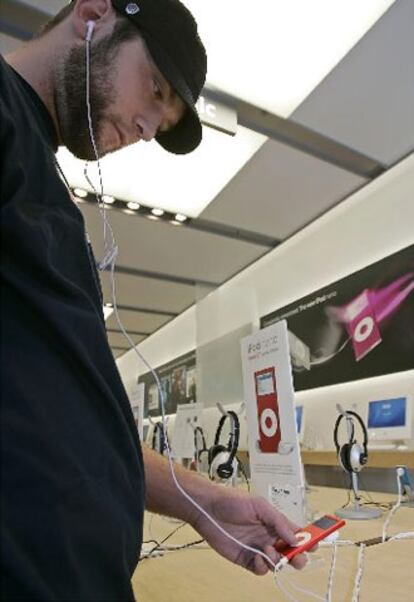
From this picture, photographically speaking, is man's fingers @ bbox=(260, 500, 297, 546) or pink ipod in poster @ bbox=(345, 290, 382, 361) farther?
pink ipod in poster @ bbox=(345, 290, 382, 361)

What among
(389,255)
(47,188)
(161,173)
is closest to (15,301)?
(47,188)

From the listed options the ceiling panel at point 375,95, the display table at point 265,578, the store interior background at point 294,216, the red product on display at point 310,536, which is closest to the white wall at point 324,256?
the store interior background at point 294,216

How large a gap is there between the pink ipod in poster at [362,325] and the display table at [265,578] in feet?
6.13

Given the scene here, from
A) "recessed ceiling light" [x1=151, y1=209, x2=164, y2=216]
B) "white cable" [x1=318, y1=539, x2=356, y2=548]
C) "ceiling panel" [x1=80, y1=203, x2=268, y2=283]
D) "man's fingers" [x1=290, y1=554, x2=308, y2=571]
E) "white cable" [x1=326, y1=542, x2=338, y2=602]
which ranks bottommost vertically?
"white cable" [x1=318, y1=539, x2=356, y2=548]

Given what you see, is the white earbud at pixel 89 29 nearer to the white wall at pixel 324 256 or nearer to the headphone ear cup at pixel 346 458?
the headphone ear cup at pixel 346 458

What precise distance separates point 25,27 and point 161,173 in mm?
1103

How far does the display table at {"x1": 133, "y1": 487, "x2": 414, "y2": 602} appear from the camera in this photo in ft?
2.34

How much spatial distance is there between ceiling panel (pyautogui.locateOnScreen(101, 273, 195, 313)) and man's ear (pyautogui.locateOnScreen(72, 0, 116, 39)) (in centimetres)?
365

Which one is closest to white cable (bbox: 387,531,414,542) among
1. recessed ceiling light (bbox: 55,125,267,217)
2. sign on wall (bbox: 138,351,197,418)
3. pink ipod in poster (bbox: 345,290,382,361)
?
pink ipod in poster (bbox: 345,290,382,361)

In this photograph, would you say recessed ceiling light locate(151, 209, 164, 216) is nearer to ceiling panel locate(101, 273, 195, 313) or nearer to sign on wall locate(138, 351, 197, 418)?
ceiling panel locate(101, 273, 195, 313)

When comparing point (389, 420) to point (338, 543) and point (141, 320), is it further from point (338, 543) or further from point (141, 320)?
point (141, 320)

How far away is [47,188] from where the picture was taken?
545mm

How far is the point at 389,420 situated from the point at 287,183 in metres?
1.59

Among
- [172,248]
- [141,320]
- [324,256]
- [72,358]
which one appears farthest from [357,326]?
[141,320]
